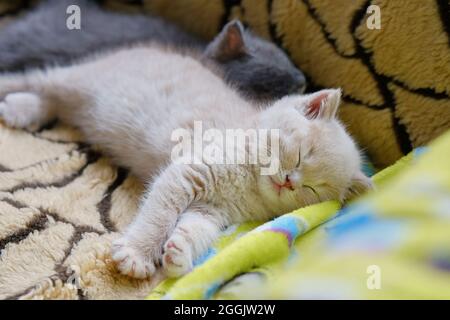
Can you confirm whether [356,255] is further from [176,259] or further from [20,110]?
[20,110]

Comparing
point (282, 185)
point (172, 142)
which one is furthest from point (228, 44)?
point (282, 185)

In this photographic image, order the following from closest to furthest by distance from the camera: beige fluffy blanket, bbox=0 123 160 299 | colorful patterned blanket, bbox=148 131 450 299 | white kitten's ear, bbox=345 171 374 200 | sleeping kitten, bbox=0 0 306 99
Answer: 1. colorful patterned blanket, bbox=148 131 450 299
2. beige fluffy blanket, bbox=0 123 160 299
3. white kitten's ear, bbox=345 171 374 200
4. sleeping kitten, bbox=0 0 306 99

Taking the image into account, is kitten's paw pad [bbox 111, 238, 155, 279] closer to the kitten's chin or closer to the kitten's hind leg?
the kitten's hind leg

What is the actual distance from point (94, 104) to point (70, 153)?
0.17 metres

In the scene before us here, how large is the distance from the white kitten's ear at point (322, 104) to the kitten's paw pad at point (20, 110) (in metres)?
0.76

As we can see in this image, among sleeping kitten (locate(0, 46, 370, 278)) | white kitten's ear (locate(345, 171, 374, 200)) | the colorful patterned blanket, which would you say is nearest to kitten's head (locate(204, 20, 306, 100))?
sleeping kitten (locate(0, 46, 370, 278))

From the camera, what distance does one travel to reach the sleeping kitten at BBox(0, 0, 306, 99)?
1.60 meters

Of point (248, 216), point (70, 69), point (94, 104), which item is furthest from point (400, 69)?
point (70, 69)

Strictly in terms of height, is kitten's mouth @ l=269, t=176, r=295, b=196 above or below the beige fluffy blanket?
above

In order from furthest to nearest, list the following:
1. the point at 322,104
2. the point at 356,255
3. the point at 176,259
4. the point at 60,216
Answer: the point at 322,104 → the point at 60,216 → the point at 176,259 → the point at 356,255

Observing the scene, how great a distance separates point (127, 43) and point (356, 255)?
3.91ft

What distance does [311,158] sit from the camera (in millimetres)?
1255

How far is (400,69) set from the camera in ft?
4.53

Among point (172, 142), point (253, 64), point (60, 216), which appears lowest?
point (60, 216)
